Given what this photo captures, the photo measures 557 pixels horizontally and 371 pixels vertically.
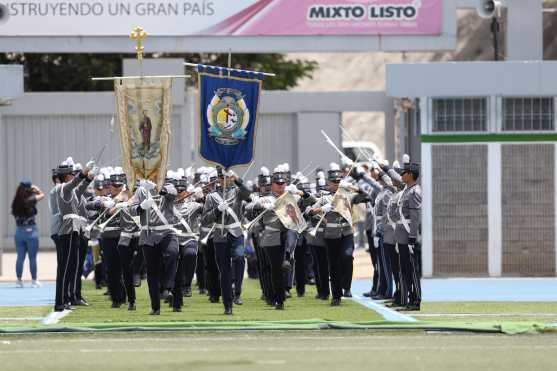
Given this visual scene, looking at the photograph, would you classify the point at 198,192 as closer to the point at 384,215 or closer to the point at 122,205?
the point at 122,205

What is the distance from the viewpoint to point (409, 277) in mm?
20125

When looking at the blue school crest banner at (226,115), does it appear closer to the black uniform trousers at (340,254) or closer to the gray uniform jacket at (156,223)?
the gray uniform jacket at (156,223)

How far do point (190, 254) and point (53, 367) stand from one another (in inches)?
266

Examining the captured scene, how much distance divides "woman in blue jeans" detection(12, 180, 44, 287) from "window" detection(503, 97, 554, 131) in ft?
26.7

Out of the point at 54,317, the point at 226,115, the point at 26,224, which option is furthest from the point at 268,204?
the point at 26,224

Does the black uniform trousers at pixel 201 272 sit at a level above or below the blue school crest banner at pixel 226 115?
below

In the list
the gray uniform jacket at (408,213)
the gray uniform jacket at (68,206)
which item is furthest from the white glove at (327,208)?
the gray uniform jacket at (68,206)

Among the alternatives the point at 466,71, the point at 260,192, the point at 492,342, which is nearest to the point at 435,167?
the point at 466,71

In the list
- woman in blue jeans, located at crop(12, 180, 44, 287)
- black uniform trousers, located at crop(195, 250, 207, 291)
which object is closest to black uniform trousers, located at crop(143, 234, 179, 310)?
black uniform trousers, located at crop(195, 250, 207, 291)

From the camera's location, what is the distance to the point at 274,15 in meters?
30.3

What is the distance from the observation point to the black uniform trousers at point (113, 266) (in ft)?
68.2

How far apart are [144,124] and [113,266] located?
7.40ft

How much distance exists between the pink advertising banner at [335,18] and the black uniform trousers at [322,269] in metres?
8.67

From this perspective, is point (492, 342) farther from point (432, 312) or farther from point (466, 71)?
point (466, 71)
